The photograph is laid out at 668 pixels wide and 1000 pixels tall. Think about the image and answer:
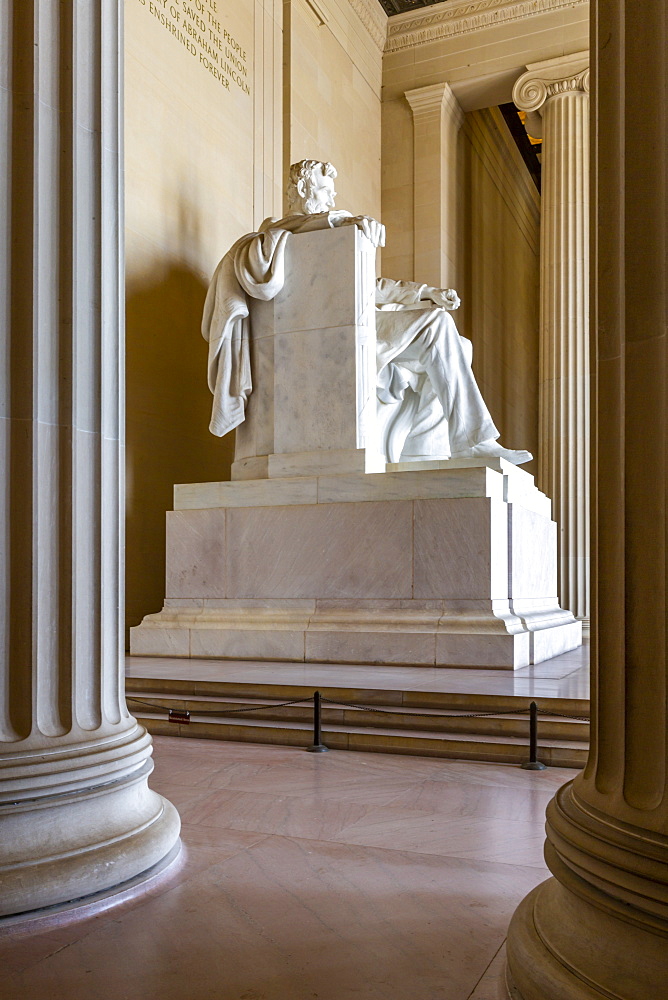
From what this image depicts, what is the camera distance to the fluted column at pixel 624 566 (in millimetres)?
1823

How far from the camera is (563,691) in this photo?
16.4 ft

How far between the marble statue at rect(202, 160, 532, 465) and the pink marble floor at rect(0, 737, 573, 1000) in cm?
447

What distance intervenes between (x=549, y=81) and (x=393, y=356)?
22.2 feet

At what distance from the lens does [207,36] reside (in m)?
10.1

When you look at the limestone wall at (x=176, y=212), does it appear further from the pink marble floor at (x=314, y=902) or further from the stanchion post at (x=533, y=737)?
the pink marble floor at (x=314, y=902)

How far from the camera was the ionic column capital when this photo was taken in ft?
41.4

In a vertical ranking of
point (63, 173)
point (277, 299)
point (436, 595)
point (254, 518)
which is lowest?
point (436, 595)

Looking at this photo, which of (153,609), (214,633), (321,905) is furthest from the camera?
(153,609)

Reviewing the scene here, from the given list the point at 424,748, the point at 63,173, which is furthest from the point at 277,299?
the point at 63,173

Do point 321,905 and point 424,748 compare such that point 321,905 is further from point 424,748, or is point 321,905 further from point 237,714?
point 237,714

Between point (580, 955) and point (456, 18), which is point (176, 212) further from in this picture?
point (580, 955)

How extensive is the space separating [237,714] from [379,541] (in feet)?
6.75

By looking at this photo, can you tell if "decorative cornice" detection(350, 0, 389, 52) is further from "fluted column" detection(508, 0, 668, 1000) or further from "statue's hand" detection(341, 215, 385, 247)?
"fluted column" detection(508, 0, 668, 1000)

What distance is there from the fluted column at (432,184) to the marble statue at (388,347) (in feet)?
17.6
